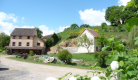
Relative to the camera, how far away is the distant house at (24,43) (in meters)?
35.4

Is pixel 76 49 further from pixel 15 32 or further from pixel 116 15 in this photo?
pixel 116 15

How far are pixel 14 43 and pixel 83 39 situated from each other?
24.3 metres

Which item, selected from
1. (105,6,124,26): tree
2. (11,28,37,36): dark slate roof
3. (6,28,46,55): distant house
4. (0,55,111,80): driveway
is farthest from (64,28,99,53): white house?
(105,6,124,26): tree

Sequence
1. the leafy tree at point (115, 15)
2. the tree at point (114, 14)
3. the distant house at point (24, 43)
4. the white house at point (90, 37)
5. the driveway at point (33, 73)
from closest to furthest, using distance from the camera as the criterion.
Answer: the driveway at point (33, 73) → the white house at point (90, 37) → the distant house at point (24, 43) → the leafy tree at point (115, 15) → the tree at point (114, 14)

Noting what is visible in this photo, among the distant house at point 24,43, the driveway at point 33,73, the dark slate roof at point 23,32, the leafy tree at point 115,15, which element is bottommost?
the driveway at point 33,73

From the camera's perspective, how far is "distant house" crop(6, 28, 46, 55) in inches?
1393

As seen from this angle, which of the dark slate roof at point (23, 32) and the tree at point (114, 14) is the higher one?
the tree at point (114, 14)

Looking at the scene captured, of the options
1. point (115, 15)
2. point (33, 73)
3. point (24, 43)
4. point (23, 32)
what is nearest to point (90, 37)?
point (24, 43)

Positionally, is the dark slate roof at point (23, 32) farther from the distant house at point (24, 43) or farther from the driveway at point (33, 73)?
the driveway at point (33, 73)

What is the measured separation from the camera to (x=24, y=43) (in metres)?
36.3

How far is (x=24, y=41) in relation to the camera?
120 feet

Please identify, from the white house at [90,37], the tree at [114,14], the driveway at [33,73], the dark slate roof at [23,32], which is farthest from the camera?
the tree at [114,14]

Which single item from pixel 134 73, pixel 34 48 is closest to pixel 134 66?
pixel 134 73

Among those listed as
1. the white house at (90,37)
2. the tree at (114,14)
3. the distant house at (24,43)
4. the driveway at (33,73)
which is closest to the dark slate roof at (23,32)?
the distant house at (24,43)
